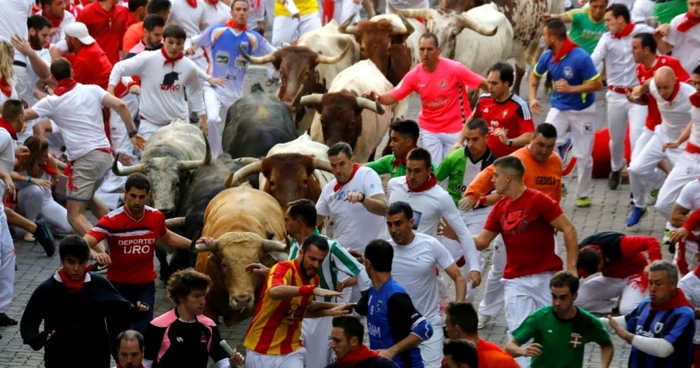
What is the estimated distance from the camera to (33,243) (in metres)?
16.8

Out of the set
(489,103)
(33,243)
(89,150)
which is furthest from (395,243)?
(33,243)

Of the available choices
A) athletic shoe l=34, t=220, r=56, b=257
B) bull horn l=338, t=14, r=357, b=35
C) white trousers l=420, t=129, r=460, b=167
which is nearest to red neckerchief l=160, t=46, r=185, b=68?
athletic shoe l=34, t=220, r=56, b=257

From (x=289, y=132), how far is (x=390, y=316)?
6779mm

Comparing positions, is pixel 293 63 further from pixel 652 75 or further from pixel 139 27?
pixel 652 75

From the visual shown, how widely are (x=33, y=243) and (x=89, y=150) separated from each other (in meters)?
1.60

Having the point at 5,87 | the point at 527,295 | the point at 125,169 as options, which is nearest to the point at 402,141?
the point at 527,295

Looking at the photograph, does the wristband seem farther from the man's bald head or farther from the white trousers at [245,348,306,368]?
the man's bald head

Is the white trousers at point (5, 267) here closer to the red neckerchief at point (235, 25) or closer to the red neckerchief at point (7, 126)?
the red neckerchief at point (7, 126)

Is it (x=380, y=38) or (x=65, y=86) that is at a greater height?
(x=65, y=86)

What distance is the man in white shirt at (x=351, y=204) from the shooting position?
12922mm

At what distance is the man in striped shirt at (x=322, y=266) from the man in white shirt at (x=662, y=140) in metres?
4.98

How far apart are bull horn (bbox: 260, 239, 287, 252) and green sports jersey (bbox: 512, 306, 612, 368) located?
97.3 inches

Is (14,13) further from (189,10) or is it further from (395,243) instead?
(395,243)

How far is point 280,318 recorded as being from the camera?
1120cm
